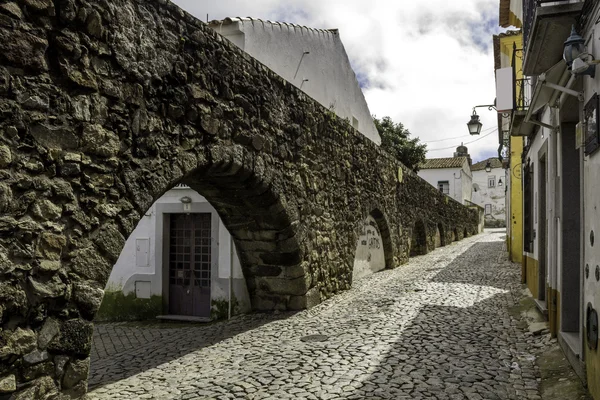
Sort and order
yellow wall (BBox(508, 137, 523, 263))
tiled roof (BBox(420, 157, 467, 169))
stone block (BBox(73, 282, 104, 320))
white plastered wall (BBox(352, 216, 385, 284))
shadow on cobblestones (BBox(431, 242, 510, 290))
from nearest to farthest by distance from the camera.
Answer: stone block (BBox(73, 282, 104, 320)) → shadow on cobblestones (BBox(431, 242, 510, 290)) → white plastered wall (BBox(352, 216, 385, 284)) → yellow wall (BBox(508, 137, 523, 263)) → tiled roof (BBox(420, 157, 467, 169))

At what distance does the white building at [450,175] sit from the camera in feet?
115

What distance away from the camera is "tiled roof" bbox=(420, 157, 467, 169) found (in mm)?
35372

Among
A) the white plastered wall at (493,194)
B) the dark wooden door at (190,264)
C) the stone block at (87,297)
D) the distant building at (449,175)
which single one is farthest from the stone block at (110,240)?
the white plastered wall at (493,194)

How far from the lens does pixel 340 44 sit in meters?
11.5

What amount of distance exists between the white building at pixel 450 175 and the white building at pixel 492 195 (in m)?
10.2

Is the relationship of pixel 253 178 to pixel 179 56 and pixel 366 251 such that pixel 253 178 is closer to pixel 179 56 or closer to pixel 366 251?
pixel 179 56

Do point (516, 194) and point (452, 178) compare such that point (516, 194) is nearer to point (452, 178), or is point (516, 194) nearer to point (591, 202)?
point (591, 202)

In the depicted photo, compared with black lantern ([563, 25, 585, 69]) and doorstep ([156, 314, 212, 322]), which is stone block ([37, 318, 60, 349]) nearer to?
black lantern ([563, 25, 585, 69])

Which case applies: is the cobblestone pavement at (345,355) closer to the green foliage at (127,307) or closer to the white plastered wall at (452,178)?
the green foliage at (127,307)

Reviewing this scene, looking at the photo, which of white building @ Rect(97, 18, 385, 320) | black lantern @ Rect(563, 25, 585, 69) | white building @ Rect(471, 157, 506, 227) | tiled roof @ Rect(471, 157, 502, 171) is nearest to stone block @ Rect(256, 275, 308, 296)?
white building @ Rect(97, 18, 385, 320)

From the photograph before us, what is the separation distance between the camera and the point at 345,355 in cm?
455

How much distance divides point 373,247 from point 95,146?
7.95 m

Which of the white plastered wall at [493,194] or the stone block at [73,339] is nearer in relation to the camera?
the stone block at [73,339]

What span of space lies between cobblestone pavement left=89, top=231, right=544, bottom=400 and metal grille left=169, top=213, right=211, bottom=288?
1.12 metres
